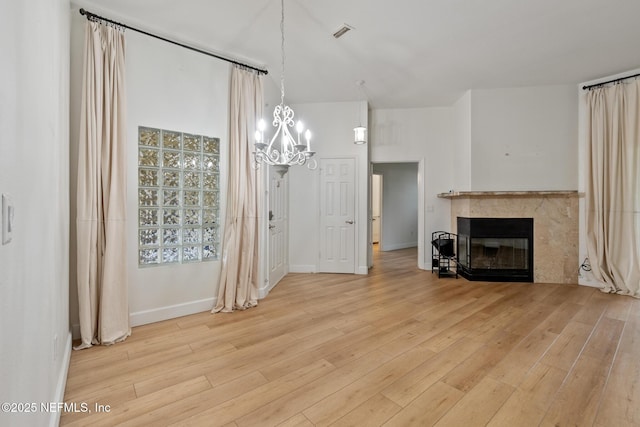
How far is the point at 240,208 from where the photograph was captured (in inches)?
133

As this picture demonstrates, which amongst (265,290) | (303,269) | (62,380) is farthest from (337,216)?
(62,380)

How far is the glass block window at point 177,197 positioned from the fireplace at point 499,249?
4.21m

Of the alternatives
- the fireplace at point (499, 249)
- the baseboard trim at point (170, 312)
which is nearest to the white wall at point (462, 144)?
the fireplace at point (499, 249)

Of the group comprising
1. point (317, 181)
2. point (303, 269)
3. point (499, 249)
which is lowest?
point (303, 269)

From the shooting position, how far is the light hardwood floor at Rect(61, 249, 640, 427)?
1651 millimetres

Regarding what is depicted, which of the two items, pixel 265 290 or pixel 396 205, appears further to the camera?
pixel 396 205

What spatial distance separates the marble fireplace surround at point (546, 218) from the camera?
172 inches

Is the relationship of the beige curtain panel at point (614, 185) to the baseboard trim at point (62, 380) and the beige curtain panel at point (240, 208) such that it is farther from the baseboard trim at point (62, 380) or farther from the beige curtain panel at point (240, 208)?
the baseboard trim at point (62, 380)

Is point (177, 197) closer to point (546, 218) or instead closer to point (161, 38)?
point (161, 38)

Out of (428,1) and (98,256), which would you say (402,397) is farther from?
(428,1)

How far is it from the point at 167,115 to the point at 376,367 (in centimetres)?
333

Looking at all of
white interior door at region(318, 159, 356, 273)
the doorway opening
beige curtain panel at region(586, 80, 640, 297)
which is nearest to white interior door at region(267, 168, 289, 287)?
white interior door at region(318, 159, 356, 273)

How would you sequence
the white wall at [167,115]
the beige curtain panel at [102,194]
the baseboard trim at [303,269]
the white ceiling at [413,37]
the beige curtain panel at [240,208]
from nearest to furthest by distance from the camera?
the beige curtain panel at [102,194], the white ceiling at [413,37], the white wall at [167,115], the beige curtain panel at [240,208], the baseboard trim at [303,269]

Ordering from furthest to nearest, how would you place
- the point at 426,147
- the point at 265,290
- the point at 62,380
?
the point at 426,147, the point at 265,290, the point at 62,380
